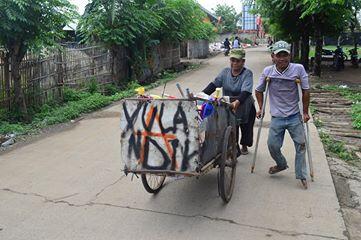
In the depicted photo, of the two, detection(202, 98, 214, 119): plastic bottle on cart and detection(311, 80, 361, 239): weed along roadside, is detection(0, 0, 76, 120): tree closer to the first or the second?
detection(202, 98, 214, 119): plastic bottle on cart

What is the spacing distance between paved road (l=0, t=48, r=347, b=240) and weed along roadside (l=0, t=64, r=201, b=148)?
169cm

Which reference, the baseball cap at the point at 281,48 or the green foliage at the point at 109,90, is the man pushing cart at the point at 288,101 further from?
the green foliage at the point at 109,90

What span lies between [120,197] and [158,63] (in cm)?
1494

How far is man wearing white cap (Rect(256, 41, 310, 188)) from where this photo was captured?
17.6 feet

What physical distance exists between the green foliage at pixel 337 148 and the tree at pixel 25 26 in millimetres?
5867

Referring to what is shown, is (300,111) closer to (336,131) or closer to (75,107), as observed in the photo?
(336,131)

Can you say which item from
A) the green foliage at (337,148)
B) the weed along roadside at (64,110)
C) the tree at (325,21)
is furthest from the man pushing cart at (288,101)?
the tree at (325,21)

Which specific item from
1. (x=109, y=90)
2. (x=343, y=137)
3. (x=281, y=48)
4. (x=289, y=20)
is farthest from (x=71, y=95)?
(x=289, y=20)

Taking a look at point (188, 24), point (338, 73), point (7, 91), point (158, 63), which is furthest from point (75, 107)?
point (338, 73)

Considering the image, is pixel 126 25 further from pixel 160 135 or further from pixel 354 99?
pixel 160 135

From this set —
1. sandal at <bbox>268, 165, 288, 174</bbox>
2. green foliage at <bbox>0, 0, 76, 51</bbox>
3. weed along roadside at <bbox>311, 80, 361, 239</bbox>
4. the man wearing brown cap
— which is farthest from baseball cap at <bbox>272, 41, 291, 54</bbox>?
green foliage at <bbox>0, 0, 76, 51</bbox>

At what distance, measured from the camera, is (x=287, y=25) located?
20.9 m

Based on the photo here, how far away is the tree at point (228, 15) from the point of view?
244ft

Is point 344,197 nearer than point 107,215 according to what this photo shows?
No
